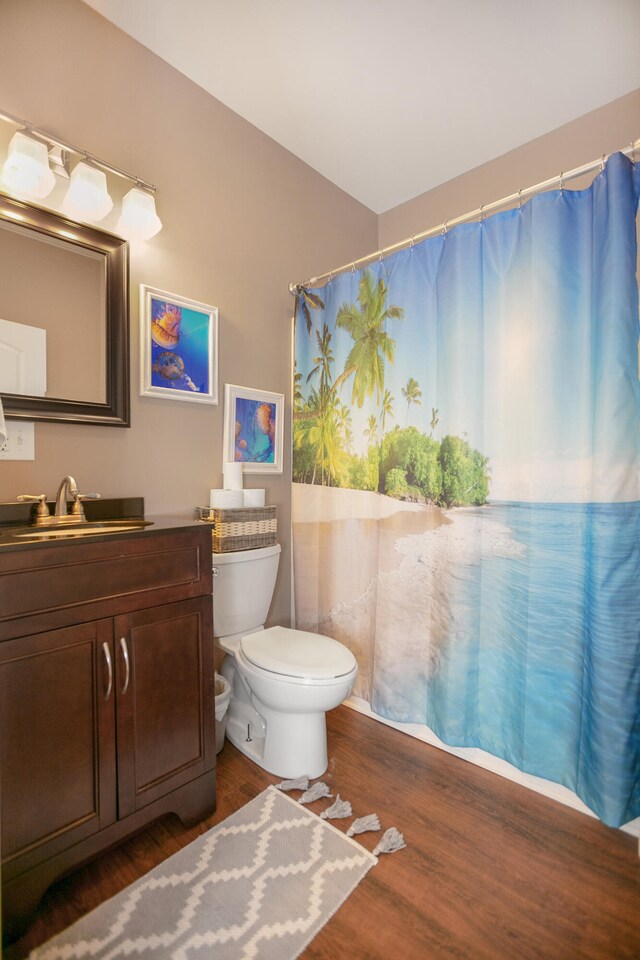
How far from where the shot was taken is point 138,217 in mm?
1614

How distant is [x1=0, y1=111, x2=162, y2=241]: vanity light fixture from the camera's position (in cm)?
136

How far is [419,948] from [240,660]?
37.1 inches

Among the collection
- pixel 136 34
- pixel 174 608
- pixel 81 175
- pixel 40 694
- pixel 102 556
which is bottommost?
pixel 40 694

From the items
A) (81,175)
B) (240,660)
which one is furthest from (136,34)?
(240,660)

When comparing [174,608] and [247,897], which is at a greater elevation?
[174,608]

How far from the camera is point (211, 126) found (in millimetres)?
1942

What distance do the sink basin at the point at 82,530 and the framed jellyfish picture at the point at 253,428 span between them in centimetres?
63

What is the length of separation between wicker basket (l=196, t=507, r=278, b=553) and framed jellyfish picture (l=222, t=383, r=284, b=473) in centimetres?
27

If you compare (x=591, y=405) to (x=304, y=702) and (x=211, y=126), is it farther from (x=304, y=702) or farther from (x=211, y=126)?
(x=211, y=126)

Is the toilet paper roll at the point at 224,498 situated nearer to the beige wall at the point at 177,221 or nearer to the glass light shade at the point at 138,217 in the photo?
the beige wall at the point at 177,221

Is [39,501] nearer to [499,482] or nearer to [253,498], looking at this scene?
[253,498]

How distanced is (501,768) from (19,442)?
6.74ft

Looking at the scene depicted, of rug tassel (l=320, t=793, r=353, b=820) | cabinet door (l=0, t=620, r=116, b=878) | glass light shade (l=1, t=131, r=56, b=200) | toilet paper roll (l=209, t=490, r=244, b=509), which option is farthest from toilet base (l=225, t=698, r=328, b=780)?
glass light shade (l=1, t=131, r=56, b=200)

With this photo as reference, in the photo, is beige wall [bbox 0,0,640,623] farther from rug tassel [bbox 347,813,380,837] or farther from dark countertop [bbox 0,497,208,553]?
rug tassel [bbox 347,813,380,837]
